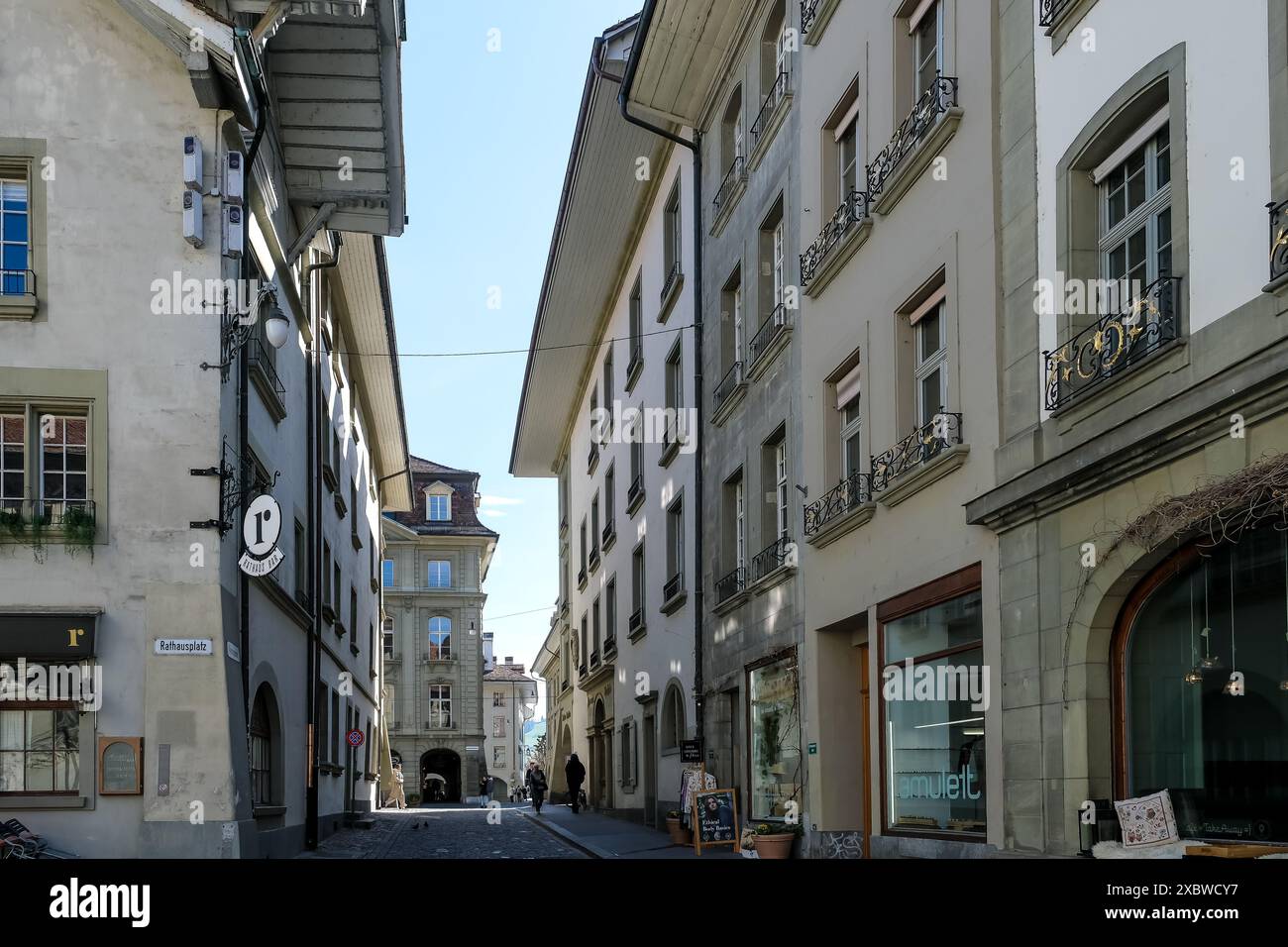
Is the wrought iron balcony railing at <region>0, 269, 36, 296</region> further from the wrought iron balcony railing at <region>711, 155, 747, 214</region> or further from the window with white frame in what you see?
the window with white frame

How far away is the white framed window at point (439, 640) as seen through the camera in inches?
2621

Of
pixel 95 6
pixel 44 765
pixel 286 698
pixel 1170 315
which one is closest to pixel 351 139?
pixel 95 6

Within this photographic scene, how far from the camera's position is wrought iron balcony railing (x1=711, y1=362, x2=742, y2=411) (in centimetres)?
2202

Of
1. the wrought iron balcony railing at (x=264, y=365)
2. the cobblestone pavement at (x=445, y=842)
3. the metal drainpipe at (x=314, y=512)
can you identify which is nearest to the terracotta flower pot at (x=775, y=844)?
the cobblestone pavement at (x=445, y=842)

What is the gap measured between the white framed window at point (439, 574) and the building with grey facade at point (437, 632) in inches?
1.8

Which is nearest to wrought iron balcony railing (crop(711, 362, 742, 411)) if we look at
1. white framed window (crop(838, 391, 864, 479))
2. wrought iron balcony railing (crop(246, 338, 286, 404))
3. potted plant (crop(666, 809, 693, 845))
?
white framed window (crop(838, 391, 864, 479))

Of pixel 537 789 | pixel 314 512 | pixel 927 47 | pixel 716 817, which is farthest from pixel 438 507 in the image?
pixel 927 47

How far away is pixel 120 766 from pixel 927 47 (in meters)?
11.3

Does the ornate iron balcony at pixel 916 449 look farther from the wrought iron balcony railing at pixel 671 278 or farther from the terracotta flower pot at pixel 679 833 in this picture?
the wrought iron balcony railing at pixel 671 278

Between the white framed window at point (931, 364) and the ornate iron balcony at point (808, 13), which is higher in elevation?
the ornate iron balcony at point (808, 13)

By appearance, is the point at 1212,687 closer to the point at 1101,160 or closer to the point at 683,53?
the point at 1101,160

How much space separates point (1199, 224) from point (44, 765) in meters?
12.6

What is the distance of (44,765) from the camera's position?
50.3 ft

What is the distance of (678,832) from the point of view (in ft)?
74.0
